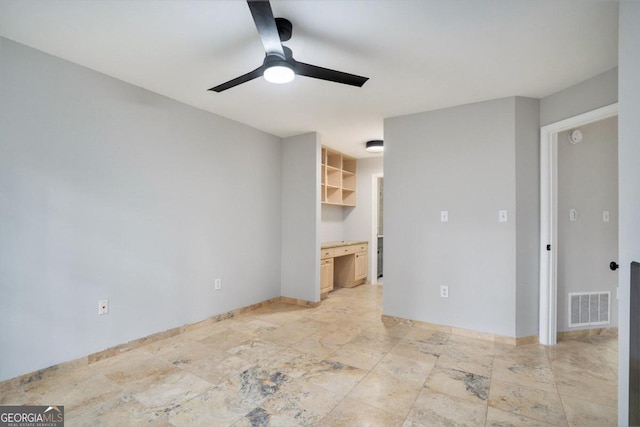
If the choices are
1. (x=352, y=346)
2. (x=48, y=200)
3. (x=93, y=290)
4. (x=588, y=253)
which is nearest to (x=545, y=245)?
(x=588, y=253)

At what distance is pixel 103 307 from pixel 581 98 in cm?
441

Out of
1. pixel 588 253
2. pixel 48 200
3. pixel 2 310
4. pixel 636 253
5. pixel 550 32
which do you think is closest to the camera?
pixel 636 253

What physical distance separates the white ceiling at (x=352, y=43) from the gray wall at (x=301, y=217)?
1310mm

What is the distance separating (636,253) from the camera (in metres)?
1.38

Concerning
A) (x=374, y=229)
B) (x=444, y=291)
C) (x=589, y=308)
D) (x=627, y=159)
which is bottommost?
(x=589, y=308)

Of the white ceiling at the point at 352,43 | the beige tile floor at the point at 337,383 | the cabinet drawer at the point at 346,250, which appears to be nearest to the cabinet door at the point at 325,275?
the cabinet drawer at the point at 346,250

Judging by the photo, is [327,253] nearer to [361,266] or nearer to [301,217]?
[301,217]

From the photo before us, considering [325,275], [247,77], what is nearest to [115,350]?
[247,77]

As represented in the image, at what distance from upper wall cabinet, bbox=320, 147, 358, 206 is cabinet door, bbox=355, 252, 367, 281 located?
0.97 metres

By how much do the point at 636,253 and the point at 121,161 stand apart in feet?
11.5

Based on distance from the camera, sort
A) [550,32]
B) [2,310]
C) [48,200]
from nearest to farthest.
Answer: [550,32] < [2,310] < [48,200]

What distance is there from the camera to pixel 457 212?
10.3 ft

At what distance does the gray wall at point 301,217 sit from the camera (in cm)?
417

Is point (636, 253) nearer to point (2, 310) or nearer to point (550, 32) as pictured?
point (550, 32)
